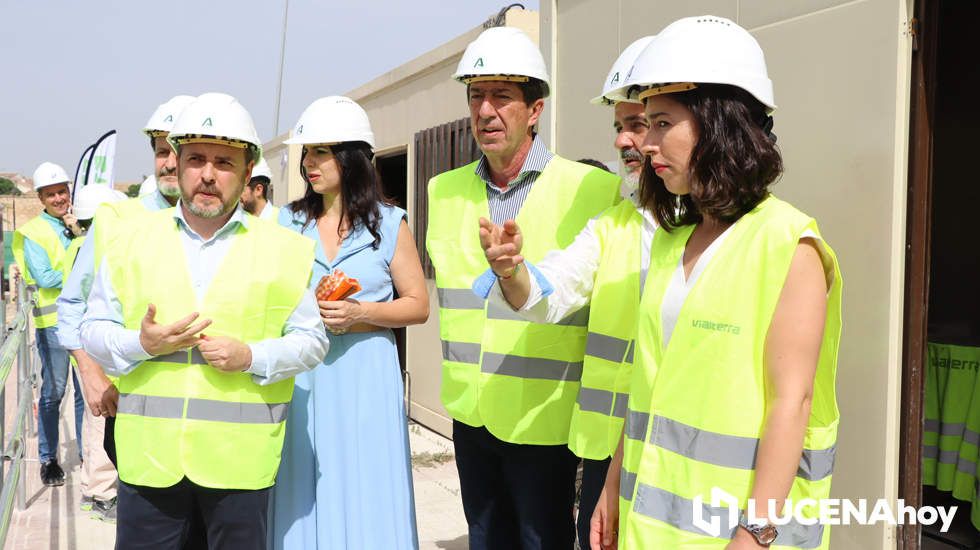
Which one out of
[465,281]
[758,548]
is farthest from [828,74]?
[758,548]

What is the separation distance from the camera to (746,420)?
5.88 ft

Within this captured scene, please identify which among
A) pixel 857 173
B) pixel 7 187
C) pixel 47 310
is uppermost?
pixel 7 187

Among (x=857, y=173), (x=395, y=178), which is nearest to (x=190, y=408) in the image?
(x=857, y=173)

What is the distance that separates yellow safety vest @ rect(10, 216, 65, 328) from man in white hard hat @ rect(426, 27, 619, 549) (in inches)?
170

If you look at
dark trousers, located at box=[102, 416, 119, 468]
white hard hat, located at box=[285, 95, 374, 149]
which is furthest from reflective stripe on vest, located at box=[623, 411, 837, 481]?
dark trousers, located at box=[102, 416, 119, 468]

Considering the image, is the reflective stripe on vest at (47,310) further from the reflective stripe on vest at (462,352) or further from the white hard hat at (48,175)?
the reflective stripe on vest at (462,352)

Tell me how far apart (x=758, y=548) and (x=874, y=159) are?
178 cm

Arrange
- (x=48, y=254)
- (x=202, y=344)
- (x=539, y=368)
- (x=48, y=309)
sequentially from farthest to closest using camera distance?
(x=48, y=254) < (x=48, y=309) < (x=539, y=368) < (x=202, y=344)

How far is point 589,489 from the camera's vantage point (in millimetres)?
Result: 2705

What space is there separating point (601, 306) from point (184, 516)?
1532 mm

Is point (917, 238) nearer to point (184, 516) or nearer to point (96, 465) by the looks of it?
point (184, 516)

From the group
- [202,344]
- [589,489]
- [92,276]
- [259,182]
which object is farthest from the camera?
[259,182]

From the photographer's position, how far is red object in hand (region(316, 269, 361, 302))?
3197 mm

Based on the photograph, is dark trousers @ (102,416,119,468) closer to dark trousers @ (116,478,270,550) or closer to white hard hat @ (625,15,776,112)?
dark trousers @ (116,478,270,550)
